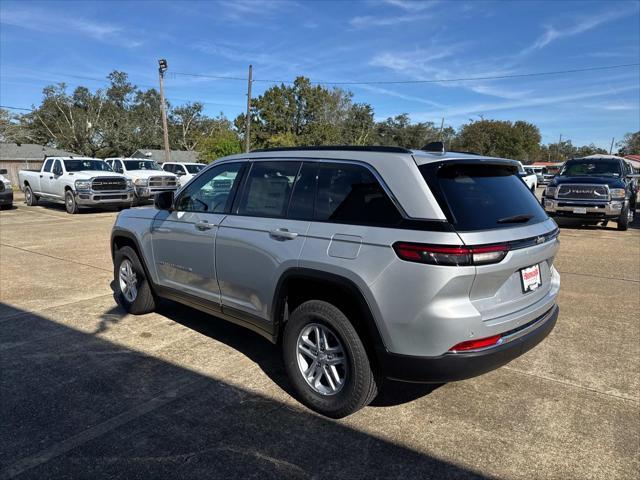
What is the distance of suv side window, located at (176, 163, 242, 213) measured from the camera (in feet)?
13.6

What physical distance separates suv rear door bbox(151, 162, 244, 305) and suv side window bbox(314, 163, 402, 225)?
1043 millimetres

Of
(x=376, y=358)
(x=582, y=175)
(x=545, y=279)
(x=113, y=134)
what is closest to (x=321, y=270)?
(x=376, y=358)

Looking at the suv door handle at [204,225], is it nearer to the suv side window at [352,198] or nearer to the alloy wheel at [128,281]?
the suv side window at [352,198]

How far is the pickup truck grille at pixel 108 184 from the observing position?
653 inches

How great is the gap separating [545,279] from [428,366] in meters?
1.24

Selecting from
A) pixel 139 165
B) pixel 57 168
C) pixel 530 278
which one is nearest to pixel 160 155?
pixel 139 165

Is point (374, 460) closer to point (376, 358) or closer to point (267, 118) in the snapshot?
point (376, 358)

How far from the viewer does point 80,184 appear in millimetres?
16375

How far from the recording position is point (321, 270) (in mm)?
3104

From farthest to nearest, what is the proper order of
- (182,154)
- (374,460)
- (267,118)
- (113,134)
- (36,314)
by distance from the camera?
1. (182,154)
2. (267,118)
3. (113,134)
4. (36,314)
5. (374,460)

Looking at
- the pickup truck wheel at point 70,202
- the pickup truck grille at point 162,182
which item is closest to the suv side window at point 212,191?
the pickup truck wheel at point 70,202

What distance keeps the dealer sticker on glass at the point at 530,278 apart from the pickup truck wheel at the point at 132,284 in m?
3.77

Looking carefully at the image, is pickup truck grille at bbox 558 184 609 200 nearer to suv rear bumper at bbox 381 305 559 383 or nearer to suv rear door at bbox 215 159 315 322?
suv rear bumper at bbox 381 305 559 383

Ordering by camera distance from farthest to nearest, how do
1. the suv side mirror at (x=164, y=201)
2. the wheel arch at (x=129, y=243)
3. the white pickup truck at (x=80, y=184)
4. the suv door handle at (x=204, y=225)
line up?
the white pickup truck at (x=80, y=184)
the wheel arch at (x=129, y=243)
the suv side mirror at (x=164, y=201)
the suv door handle at (x=204, y=225)
